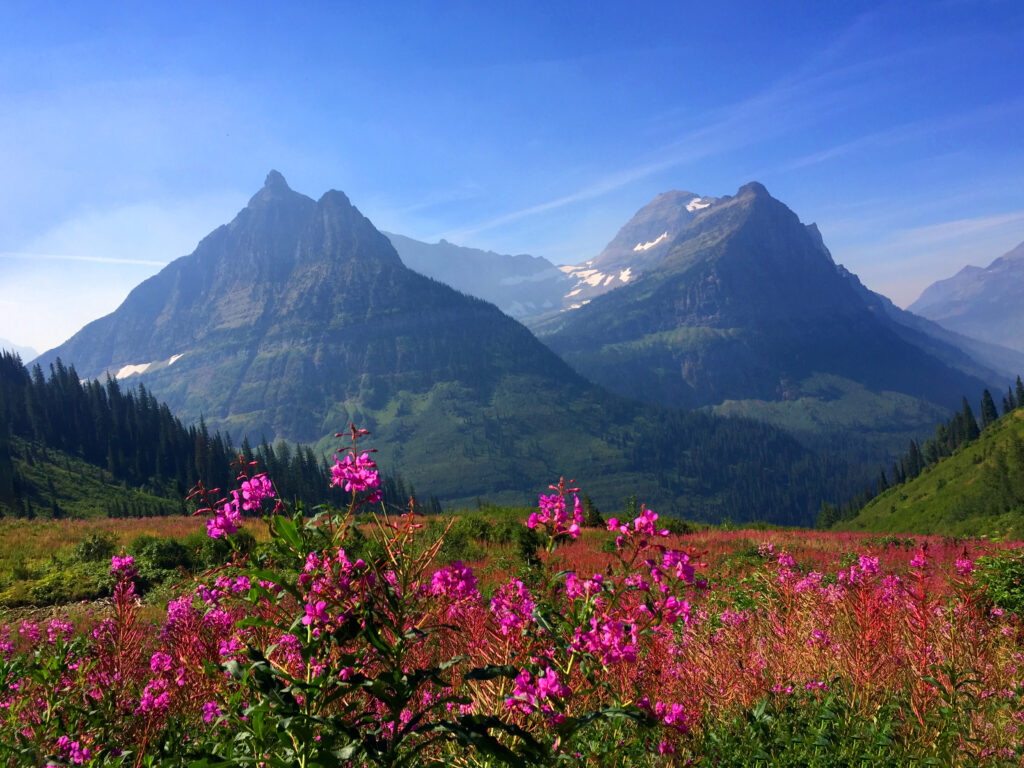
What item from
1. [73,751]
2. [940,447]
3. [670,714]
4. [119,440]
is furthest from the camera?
[940,447]

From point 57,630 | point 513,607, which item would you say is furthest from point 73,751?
point 513,607

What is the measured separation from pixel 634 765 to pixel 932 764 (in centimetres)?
222

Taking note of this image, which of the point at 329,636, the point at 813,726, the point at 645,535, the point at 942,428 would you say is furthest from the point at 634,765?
the point at 942,428

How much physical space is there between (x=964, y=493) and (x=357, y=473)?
108 m

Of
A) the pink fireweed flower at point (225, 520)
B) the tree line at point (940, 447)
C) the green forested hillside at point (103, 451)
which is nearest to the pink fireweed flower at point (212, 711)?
the pink fireweed flower at point (225, 520)

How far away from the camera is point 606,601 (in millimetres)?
3441

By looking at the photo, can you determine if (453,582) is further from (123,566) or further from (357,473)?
(123,566)

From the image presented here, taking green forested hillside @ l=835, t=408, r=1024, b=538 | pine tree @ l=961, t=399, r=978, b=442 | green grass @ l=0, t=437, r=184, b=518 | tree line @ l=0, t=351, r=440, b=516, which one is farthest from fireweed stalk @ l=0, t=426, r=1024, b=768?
pine tree @ l=961, t=399, r=978, b=442

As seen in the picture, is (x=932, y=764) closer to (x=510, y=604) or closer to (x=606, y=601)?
(x=606, y=601)

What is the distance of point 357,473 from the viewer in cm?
299

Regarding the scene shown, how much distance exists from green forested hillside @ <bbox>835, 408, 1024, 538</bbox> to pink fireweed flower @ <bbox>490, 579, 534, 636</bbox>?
54.8 metres

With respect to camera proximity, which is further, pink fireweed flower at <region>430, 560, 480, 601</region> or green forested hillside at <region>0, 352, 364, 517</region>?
green forested hillside at <region>0, 352, 364, 517</region>

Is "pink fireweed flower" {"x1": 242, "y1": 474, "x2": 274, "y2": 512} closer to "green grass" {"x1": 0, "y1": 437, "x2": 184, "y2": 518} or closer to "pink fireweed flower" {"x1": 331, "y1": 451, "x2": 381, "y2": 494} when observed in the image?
"pink fireweed flower" {"x1": 331, "y1": 451, "x2": 381, "y2": 494}

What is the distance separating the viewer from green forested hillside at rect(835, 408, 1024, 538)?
70.8 metres
